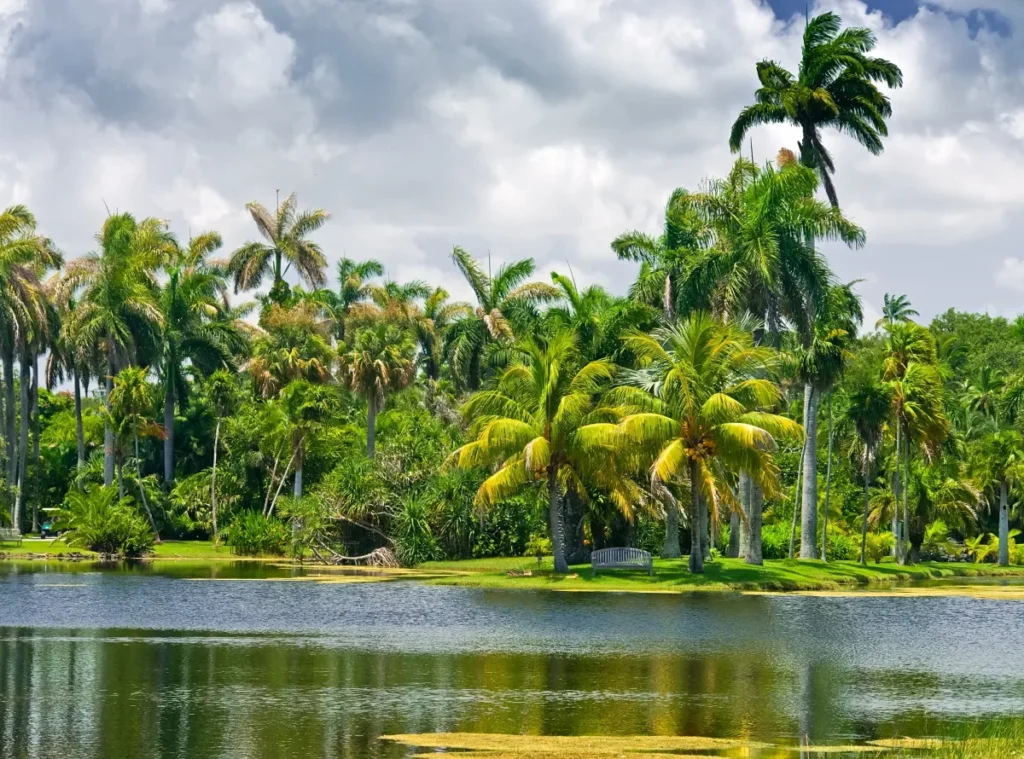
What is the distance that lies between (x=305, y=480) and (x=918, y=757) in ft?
211

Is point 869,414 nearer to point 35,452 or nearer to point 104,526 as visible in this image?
point 104,526

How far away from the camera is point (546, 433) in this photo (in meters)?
54.2

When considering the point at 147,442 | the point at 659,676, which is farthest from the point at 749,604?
the point at 147,442

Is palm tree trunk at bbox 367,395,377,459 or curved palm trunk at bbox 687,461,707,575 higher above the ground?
palm tree trunk at bbox 367,395,377,459

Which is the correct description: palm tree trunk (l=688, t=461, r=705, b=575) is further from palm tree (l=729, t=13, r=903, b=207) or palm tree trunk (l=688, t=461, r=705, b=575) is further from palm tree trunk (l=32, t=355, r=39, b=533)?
palm tree trunk (l=32, t=355, r=39, b=533)

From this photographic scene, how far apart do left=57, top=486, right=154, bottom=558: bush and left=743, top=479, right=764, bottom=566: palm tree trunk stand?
1158 inches

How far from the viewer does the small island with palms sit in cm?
2781

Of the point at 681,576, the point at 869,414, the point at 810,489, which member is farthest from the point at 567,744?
the point at 869,414

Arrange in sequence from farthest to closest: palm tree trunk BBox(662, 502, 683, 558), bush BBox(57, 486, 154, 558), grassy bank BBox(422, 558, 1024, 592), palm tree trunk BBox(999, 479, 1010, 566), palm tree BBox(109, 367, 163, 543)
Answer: palm tree trunk BBox(999, 479, 1010, 566), palm tree BBox(109, 367, 163, 543), bush BBox(57, 486, 154, 558), palm tree trunk BBox(662, 502, 683, 558), grassy bank BBox(422, 558, 1024, 592)

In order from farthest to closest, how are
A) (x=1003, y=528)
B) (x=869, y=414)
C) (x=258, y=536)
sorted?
(x=1003, y=528), (x=258, y=536), (x=869, y=414)

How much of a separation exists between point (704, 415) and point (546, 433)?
21.6 ft

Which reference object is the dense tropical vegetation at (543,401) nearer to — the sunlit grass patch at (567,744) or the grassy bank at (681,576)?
the grassy bank at (681,576)

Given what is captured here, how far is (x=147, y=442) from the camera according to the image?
88.2 meters

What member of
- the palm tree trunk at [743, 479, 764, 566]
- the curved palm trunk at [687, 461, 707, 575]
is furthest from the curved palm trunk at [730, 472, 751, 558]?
the curved palm trunk at [687, 461, 707, 575]
